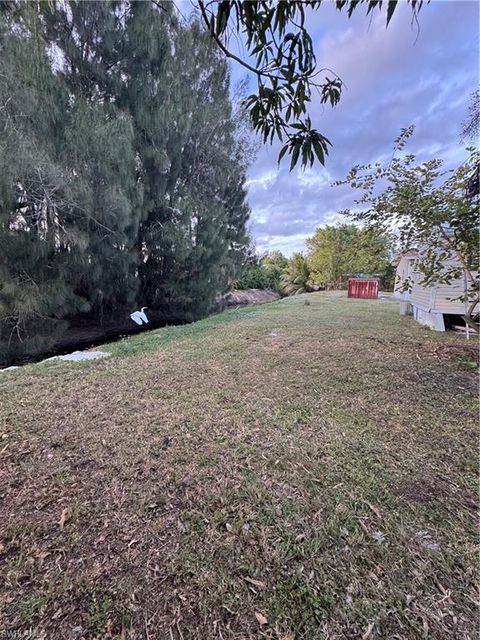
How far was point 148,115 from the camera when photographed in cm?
628

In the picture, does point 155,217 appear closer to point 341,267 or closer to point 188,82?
point 188,82

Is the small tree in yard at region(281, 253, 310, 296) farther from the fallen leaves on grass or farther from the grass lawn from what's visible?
the fallen leaves on grass

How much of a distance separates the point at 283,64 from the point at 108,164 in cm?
491

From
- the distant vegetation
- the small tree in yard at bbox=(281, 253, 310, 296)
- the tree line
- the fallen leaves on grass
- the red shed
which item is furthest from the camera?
the small tree in yard at bbox=(281, 253, 310, 296)

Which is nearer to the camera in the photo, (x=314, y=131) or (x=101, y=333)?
(x=314, y=131)

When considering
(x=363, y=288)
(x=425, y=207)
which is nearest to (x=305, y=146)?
(x=425, y=207)

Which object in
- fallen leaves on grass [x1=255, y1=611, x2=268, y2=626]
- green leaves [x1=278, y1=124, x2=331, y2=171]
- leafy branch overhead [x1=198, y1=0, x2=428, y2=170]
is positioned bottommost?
fallen leaves on grass [x1=255, y1=611, x2=268, y2=626]

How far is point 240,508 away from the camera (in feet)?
4.70

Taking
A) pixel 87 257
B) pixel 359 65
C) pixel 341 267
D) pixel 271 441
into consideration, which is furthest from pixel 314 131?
pixel 341 267

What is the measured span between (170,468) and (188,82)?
8.49m

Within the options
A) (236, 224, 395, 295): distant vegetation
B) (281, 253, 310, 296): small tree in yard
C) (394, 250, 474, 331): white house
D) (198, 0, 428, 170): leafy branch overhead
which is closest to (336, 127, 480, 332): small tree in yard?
(394, 250, 474, 331): white house

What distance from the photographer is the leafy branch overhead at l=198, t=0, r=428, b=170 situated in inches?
40.9

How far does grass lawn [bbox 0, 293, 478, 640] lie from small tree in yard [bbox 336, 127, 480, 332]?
127 cm

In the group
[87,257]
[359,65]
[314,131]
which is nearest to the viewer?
[314,131]
